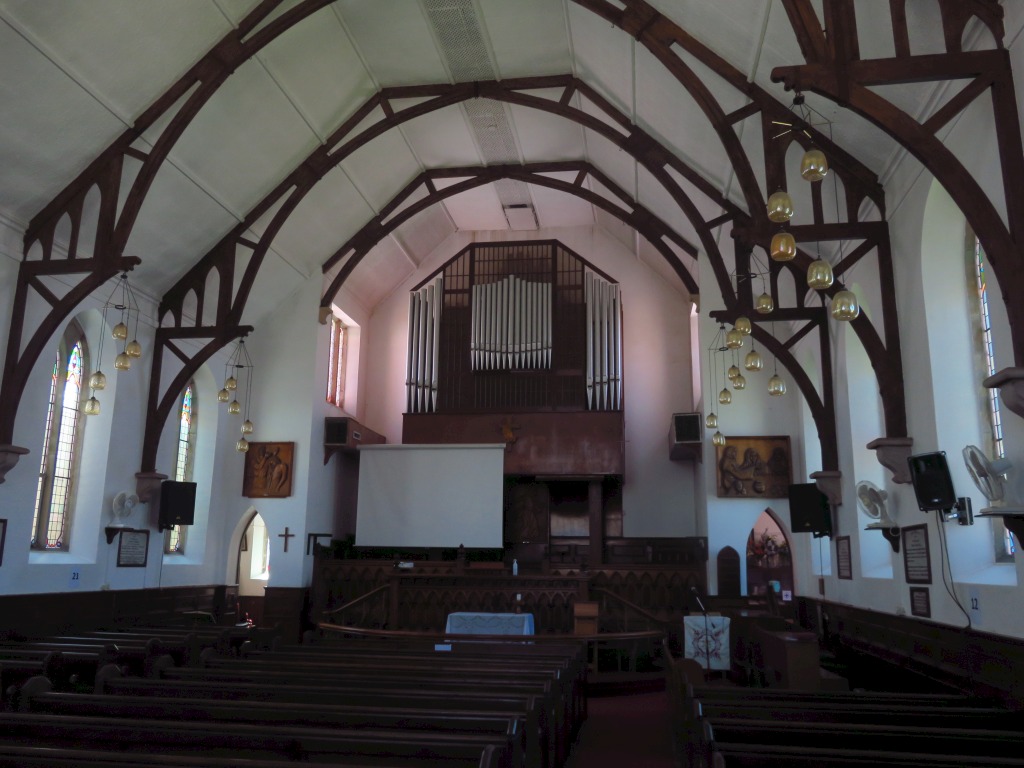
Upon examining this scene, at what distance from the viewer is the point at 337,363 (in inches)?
682

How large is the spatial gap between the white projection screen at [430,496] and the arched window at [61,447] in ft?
17.3

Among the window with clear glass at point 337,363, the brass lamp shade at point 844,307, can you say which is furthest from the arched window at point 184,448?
the brass lamp shade at point 844,307

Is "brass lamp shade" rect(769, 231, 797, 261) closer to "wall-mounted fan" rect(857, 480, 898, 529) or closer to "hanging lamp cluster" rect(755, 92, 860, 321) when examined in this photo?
"hanging lamp cluster" rect(755, 92, 860, 321)

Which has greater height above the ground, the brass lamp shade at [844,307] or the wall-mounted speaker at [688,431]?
the wall-mounted speaker at [688,431]

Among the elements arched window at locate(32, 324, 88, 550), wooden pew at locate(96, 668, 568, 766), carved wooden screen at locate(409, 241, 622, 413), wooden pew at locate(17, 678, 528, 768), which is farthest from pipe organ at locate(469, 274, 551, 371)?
wooden pew at locate(17, 678, 528, 768)

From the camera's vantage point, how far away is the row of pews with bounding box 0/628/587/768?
3.33 meters

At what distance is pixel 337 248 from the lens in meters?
15.7

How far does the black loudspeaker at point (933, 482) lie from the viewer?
6914 millimetres

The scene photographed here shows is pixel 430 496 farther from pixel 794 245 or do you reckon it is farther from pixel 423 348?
pixel 794 245

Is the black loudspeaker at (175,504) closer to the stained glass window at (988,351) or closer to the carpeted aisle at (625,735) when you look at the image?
the carpeted aisle at (625,735)

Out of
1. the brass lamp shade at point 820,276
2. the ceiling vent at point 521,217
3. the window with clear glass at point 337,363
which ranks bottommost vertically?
the brass lamp shade at point 820,276

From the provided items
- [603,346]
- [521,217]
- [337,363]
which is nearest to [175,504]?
[337,363]

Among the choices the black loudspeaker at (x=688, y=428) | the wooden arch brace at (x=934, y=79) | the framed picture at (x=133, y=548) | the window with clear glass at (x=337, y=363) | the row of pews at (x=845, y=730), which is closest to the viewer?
the row of pews at (x=845, y=730)

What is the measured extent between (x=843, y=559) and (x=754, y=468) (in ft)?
10.0
